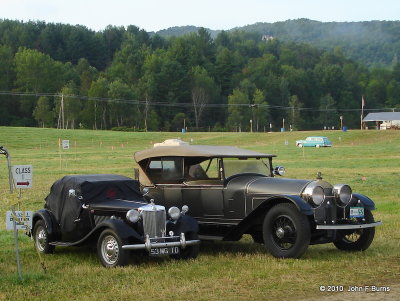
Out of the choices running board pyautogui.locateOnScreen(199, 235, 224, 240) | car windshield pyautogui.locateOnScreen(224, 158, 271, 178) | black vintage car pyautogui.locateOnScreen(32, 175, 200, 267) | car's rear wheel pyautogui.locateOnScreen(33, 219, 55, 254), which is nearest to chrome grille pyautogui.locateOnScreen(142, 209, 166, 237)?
black vintage car pyautogui.locateOnScreen(32, 175, 200, 267)

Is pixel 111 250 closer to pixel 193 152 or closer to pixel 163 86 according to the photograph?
pixel 193 152

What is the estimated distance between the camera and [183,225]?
1087 cm

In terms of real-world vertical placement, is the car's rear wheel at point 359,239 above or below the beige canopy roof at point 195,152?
below

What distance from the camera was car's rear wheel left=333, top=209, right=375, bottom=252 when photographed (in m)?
11.4

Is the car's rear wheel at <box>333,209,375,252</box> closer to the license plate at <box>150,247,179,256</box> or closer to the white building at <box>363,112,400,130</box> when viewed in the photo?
the license plate at <box>150,247,179,256</box>

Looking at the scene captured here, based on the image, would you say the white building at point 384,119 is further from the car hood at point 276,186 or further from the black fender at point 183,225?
the black fender at point 183,225

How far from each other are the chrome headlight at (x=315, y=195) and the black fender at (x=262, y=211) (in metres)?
0.20

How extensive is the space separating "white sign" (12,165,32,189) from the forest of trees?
10023cm

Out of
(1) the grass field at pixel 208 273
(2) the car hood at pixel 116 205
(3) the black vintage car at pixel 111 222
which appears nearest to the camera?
(1) the grass field at pixel 208 273

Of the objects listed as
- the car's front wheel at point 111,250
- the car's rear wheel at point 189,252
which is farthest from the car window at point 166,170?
the car's front wheel at point 111,250

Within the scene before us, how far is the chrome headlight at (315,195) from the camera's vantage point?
10773mm

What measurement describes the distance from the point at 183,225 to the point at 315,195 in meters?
2.22

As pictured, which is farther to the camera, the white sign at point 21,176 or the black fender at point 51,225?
the black fender at point 51,225

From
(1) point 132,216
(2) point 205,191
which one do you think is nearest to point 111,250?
(1) point 132,216
